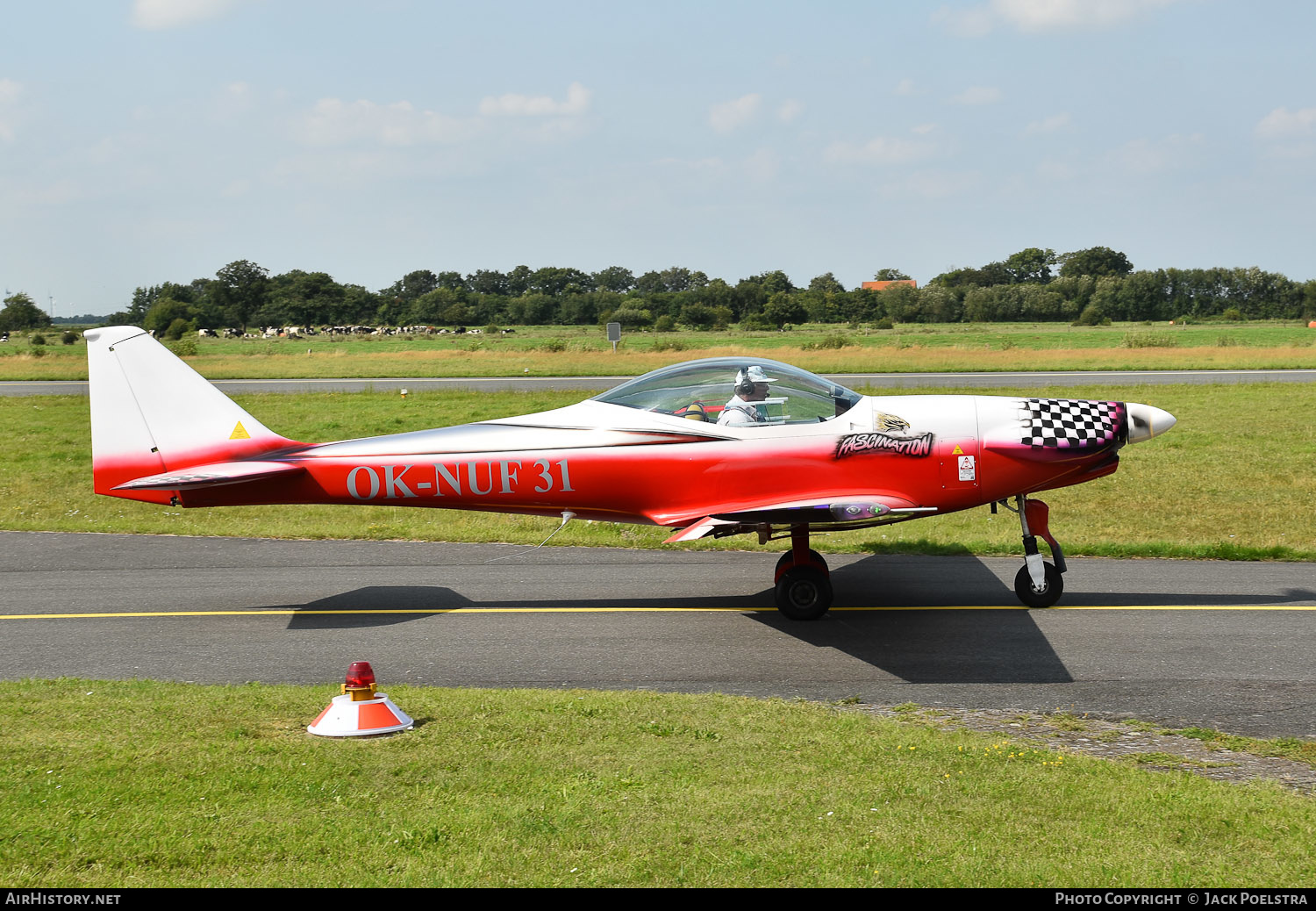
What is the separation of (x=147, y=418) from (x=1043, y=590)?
9.21 m

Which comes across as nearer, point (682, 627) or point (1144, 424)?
point (682, 627)

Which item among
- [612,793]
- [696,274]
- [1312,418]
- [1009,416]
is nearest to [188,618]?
[612,793]

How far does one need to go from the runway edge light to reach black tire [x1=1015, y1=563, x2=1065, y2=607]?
6529 mm

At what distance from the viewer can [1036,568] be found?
1035cm

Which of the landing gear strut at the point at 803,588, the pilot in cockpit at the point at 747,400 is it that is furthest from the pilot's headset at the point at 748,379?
the landing gear strut at the point at 803,588

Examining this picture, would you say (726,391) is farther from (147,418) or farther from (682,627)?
(147,418)

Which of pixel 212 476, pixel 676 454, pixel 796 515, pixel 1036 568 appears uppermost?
pixel 676 454

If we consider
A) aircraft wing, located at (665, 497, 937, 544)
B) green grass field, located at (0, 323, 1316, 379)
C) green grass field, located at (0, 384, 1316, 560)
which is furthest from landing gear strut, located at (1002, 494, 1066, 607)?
green grass field, located at (0, 323, 1316, 379)

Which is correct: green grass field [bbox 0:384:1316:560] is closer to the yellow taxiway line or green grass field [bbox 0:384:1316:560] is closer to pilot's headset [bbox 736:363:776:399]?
the yellow taxiway line

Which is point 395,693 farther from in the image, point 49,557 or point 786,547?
point 49,557

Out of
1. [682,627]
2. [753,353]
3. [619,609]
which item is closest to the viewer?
[682,627]

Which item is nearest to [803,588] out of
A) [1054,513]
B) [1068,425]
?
[1068,425]

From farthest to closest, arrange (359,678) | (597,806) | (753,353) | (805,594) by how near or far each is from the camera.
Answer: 1. (753,353)
2. (805,594)
3. (359,678)
4. (597,806)

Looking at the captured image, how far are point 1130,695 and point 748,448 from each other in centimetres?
393
